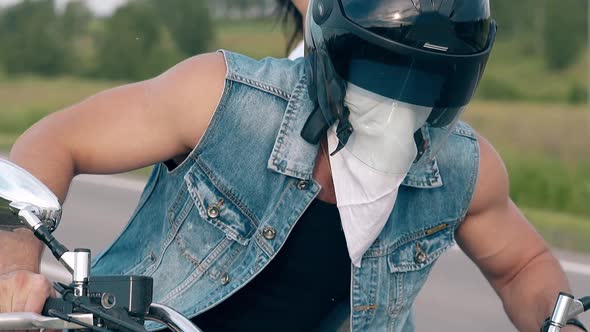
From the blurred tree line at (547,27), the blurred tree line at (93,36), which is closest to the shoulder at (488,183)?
the blurred tree line at (547,27)

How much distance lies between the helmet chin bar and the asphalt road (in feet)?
17.3

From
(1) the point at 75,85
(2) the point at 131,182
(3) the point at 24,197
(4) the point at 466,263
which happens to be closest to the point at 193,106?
(3) the point at 24,197

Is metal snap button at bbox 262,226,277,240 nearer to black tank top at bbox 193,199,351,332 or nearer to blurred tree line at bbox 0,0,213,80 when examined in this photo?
black tank top at bbox 193,199,351,332

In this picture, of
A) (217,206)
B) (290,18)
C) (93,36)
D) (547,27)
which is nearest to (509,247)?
(217,206)

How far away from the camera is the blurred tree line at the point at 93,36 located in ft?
74.0

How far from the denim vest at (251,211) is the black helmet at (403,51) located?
121 millimetres

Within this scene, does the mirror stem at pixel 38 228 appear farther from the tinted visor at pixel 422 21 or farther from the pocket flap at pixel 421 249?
the pocket flap at pixel 421 249

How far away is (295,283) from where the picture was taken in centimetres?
280

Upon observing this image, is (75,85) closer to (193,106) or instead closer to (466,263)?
(466,263)

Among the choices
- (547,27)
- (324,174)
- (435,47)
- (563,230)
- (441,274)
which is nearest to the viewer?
(435,47)

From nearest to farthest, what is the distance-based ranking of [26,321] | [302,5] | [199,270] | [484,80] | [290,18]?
[26,321], [199,270], [302,5], [290,18], [484,80]

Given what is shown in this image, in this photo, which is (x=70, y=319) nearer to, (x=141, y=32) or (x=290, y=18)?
(x=290, y=18)

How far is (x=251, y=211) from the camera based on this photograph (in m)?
2.79

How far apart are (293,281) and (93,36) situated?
21032 mm
